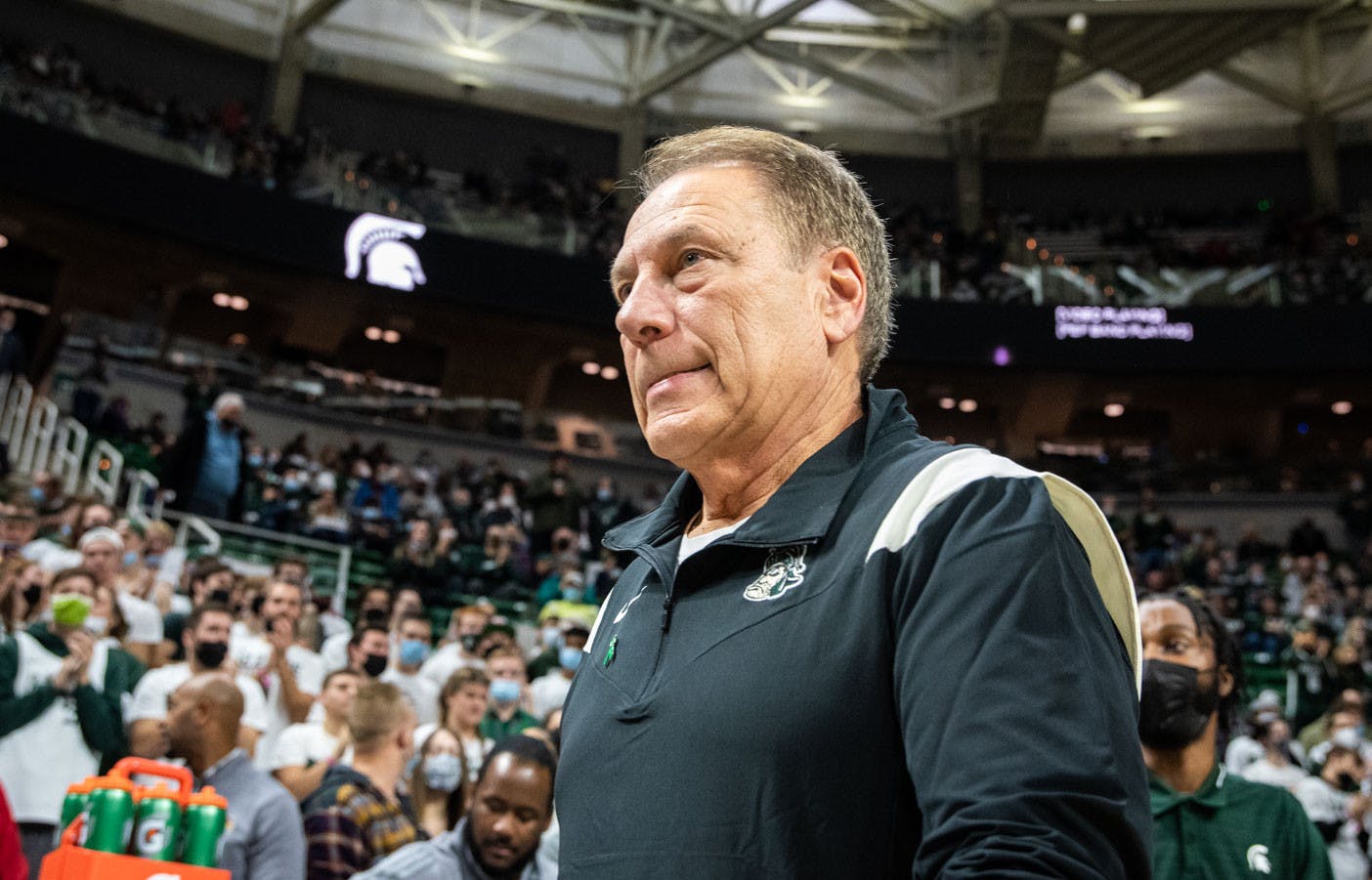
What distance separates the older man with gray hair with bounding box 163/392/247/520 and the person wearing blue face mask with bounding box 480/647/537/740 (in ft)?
11.8

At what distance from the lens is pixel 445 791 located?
4.64m

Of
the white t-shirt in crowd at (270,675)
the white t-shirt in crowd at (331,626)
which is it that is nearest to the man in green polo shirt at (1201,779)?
the white t-shirt in crowd at (270,675)

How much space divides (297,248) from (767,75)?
9964 mm

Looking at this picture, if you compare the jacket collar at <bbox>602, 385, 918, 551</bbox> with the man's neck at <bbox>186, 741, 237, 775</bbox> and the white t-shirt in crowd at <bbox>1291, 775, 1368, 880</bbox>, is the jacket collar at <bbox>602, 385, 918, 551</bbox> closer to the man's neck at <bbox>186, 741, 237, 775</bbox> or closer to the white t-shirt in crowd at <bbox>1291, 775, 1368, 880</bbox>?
the man's neck at <bbox>186, 741, 237, 775</bbox>

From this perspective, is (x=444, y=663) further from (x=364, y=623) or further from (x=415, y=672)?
(x=364, y=623)

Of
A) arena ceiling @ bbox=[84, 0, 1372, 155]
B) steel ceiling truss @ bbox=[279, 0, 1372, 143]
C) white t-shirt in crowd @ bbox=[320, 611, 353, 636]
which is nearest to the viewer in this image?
white t-shirt in crowd @ bbox=[320, 611, 353, 636]

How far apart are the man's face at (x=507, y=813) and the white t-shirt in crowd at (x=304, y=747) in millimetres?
1634

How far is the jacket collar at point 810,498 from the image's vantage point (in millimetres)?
1198

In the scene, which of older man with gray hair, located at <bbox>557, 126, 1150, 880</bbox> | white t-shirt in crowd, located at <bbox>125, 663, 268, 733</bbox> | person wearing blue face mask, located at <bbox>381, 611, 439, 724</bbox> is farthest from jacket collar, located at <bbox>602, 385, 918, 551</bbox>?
person wearing blue face mask, located at <bbox>381, 611, 439, 724</bbox>

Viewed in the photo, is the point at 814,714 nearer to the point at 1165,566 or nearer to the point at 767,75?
the point at 1165,566

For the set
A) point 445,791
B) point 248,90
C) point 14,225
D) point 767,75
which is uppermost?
point 767,75

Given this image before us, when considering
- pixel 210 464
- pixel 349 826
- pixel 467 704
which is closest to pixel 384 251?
pixel 210 464

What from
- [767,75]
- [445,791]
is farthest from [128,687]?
[767,75]

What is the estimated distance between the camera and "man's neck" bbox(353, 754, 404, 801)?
427 centimetres
